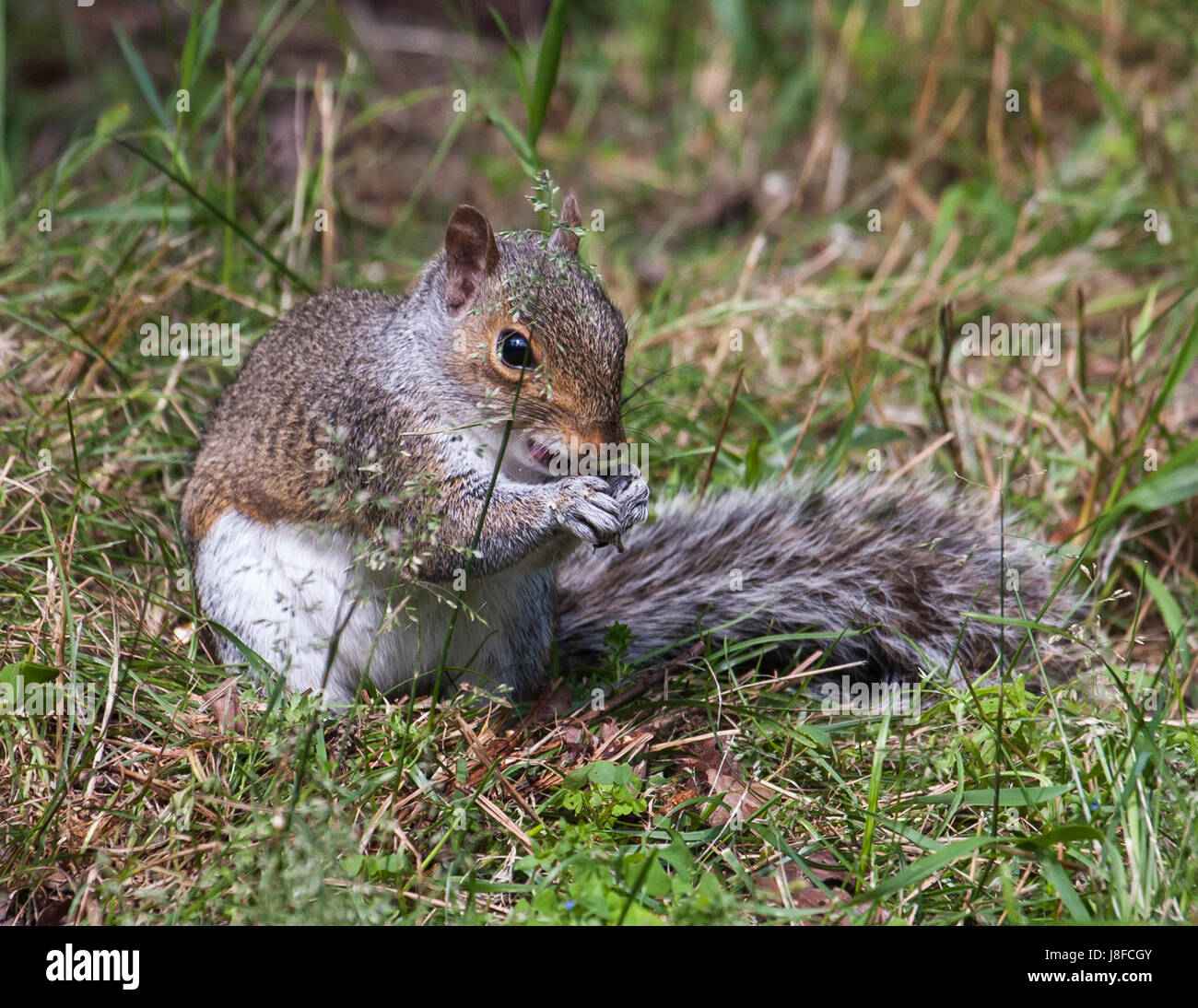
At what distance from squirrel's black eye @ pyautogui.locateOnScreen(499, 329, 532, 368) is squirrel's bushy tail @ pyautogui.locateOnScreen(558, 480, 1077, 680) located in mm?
692

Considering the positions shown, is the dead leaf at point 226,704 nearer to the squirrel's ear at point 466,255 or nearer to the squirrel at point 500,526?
the squirrel at point 500,526

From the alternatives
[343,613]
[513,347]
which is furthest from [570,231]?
[343,613]

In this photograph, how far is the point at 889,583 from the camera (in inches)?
106

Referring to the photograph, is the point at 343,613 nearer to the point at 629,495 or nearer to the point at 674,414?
the point at 629,495

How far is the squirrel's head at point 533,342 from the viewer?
226 centimetres

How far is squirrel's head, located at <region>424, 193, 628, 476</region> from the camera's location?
7.43 ft

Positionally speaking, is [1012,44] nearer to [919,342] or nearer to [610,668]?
[919,342]

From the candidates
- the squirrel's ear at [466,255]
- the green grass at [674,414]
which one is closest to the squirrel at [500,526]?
the squirrel's ear at [466,255]

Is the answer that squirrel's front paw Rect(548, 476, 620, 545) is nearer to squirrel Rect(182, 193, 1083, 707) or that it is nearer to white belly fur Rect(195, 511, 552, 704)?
squirrel Rect(182, 193, 1083, 707)

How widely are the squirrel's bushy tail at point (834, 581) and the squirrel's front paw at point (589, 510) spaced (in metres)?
0.48

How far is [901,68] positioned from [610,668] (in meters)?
3.53

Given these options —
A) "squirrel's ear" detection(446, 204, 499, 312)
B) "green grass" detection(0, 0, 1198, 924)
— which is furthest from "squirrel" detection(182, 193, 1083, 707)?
"green grass" detection(0, 0, 1198, 924)
